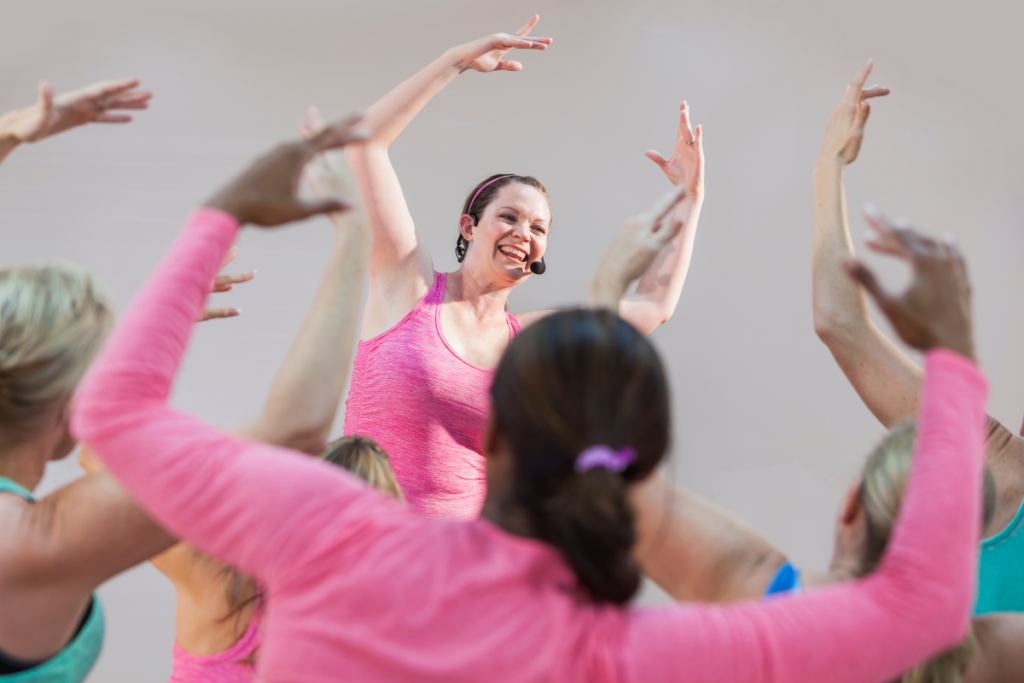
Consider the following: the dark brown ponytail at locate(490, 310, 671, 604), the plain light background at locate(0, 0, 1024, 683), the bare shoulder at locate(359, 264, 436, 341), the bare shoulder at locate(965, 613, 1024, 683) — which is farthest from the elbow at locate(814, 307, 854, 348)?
the plain light background at locate(0, 0, 1024, 683)

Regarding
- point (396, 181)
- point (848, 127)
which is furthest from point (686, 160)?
point (396, 181)

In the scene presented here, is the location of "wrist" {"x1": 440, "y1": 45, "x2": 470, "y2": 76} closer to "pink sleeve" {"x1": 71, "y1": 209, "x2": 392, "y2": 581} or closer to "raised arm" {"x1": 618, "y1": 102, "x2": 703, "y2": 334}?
"raised arm" {"x1": 618, "y1": 102, "x2": 703, "y2": 334}

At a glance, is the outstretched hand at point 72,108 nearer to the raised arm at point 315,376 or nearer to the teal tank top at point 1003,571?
the raised arm at point 315,376

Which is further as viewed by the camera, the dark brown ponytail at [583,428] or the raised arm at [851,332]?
the raised arm at [851,332]

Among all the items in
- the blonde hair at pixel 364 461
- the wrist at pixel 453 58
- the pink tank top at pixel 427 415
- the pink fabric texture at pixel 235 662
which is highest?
the wrist at pixel 453 58

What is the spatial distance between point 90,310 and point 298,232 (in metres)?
1.64

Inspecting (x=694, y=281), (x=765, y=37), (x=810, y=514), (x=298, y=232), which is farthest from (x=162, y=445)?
(x=765, y=37)

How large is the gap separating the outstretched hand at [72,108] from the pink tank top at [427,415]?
83cm

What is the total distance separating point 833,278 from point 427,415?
909mm

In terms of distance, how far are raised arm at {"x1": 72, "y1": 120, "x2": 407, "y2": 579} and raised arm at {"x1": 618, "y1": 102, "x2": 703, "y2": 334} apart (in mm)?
1407

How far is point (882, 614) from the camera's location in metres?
0.67

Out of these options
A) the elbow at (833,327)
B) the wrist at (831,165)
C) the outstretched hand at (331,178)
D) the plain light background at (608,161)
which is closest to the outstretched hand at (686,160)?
the plain light background at (608,161)

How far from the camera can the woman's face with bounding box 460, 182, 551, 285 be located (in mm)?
2018

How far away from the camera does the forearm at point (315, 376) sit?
0.87 metres
